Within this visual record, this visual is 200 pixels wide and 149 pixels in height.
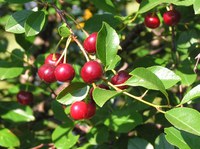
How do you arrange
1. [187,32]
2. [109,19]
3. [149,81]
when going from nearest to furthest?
[149,81], [109,19], [187,32]

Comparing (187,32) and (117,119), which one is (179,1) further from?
(117,119)

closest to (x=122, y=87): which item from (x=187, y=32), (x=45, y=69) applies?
(x=45, y=69)

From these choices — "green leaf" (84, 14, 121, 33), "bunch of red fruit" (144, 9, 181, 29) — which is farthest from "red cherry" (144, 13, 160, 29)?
"green leaf" (84, 14, 121, 33)

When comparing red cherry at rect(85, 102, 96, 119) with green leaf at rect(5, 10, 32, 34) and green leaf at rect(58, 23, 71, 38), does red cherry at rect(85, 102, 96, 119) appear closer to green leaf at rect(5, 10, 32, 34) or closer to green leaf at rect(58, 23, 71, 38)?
green leaf at rect(58, 23, 71, 38)

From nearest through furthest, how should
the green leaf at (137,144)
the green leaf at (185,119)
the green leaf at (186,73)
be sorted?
1. the green leaf at (185,119)
2. the green leaf at (137,144)
3. the green leaf at (186,73)

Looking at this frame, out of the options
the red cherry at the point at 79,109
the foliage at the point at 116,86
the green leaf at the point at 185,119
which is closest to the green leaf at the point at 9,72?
the foliage at the point at 116,86

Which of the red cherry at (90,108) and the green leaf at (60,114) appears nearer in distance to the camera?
the red cherry at (90,108)

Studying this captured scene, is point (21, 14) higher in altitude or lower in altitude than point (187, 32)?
higher

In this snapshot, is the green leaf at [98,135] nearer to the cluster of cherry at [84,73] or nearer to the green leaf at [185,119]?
the cluster of cherry at [84,73]
